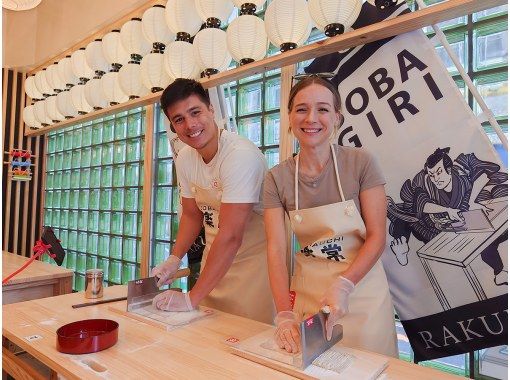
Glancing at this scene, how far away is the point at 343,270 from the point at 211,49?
1455mm

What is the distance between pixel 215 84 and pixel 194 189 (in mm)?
897

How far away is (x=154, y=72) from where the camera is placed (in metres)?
2.55

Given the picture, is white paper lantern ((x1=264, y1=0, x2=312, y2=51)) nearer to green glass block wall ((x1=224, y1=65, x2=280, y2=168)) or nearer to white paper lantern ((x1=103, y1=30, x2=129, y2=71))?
green glass block wall ((x1=224, y1=65, x2=280, y2=168))

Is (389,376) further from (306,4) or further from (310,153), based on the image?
(306,4)

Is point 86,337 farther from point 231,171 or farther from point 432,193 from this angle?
point 432,193

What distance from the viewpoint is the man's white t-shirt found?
164cm

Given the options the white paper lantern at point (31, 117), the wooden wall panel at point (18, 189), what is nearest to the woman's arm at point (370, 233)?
the white paper lantern at point (31, 117)

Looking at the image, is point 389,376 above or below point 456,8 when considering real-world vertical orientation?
below

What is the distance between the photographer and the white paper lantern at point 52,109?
386cm

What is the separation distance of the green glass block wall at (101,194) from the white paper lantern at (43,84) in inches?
20.0

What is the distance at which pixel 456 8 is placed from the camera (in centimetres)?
151

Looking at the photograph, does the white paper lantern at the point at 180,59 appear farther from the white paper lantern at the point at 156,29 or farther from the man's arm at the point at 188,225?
the man's arm at the point at 188,225

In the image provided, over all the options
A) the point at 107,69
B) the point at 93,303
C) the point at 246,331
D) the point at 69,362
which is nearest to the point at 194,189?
the point at 93,303

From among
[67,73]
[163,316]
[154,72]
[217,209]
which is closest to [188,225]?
[217,209]
